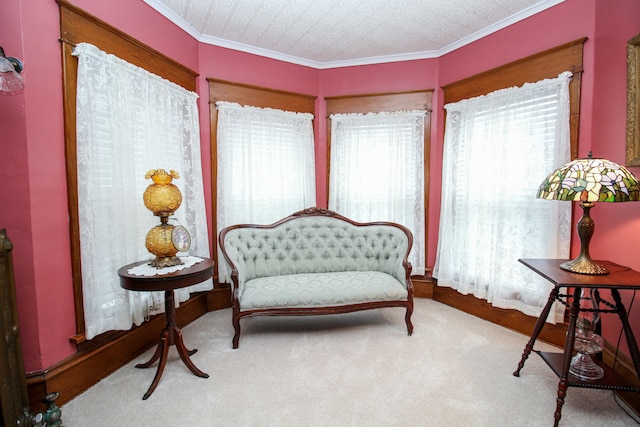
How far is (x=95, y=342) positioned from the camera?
2.26 m

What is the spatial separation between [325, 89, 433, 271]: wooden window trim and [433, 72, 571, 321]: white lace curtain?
270mm

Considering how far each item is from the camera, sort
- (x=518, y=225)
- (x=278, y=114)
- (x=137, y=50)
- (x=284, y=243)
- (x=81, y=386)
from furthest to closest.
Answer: (x=278, y=114) → (x=284, y=243) → (x=518, y=225) → (x=137, y=50) → (x=81, y=386)

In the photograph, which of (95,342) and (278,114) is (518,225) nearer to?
(278,114)

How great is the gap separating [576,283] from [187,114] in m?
3.32

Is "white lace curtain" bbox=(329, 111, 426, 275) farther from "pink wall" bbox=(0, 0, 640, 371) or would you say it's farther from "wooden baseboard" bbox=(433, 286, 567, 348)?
"pink wall" bbox=(0, 0, 640, 371)

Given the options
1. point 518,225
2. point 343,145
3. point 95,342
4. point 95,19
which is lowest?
point 95,342

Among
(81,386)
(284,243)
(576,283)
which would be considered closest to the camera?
(576,283)

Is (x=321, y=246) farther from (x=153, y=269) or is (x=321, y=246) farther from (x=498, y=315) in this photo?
(x=498, y=315)

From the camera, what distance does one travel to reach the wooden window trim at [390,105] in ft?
12.6

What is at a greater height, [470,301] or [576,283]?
[576,283]

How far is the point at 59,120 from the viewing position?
6.68 ft

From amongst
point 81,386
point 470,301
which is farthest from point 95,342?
point 470,301

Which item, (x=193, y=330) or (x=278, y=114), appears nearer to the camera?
(x=193, y=330)

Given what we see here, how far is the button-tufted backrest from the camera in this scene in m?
3.29
